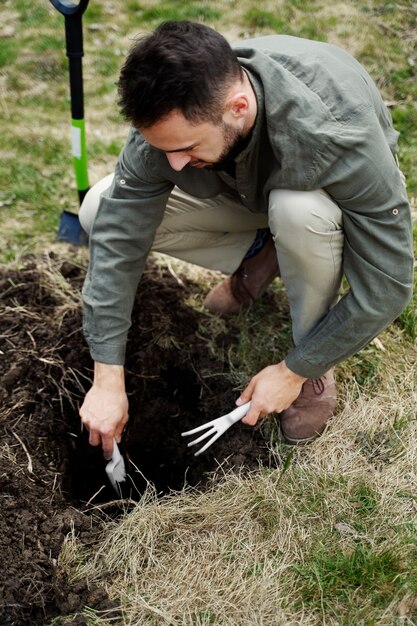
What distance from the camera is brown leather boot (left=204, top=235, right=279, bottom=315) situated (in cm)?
290

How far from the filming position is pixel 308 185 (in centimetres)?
205

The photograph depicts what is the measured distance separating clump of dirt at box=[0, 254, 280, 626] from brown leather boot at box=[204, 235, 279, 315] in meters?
0.10

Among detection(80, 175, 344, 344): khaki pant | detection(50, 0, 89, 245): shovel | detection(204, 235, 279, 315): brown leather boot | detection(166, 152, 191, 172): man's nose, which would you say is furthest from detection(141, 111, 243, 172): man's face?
detection(50, 0, 89, 245): shovel

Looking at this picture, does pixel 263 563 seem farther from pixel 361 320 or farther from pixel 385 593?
pixel 361 320

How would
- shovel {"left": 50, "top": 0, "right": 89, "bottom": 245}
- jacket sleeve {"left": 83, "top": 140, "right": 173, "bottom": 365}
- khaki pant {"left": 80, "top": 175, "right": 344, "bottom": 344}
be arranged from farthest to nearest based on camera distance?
shovel {"left": 50, "top": 0, "right": 89, "bottom": 245}
jacket sleeve {"left": 83, "top": 140, "right": 173, "bottom": 365}
khaki pant {"left": 80, "top": 175, "right": 344, "bottom": 344}

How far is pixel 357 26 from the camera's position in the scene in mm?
4910

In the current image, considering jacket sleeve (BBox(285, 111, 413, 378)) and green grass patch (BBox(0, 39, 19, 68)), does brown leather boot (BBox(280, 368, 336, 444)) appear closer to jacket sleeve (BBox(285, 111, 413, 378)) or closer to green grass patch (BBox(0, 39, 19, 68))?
jacket sleeve (BBox(285, 111, 413, 378))

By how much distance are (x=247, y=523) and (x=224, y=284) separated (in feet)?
3.70

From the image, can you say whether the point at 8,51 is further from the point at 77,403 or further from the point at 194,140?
the point at 194,140

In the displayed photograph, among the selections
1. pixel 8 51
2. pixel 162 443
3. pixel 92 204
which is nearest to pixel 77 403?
pixel 162 443

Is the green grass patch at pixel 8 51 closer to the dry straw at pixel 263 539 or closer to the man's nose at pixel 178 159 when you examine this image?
the man's nose at pixel 178 159

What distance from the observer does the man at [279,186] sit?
1893 mm

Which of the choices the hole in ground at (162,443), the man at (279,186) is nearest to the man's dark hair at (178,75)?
the man at (279,186)

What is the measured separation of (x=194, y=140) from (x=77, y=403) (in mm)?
1213
